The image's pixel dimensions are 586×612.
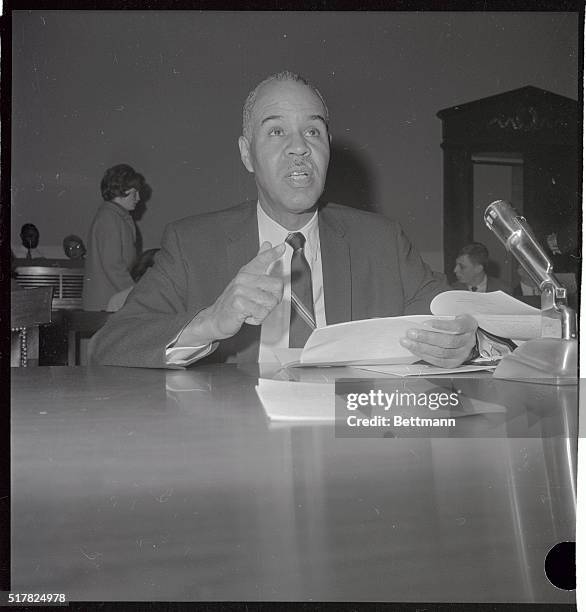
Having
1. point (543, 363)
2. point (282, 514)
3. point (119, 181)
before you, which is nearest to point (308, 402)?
point (282, 514)

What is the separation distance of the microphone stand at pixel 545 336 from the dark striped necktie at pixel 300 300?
0.31m

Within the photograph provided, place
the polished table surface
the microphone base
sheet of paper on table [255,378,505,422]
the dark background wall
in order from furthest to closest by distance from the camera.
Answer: the dark background wall
the microphone base
sheet of paper on table [255,378,505,422]
the polished table surface

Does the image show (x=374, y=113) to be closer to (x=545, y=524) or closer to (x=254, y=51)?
(x=254, y=51)

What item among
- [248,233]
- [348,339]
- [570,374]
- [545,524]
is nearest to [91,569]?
[545,524]

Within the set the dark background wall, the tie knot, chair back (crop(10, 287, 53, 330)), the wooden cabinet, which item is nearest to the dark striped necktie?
the tie knot

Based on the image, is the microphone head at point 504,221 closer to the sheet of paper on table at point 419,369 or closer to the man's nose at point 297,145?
the sheet of paper on table at point 419,369

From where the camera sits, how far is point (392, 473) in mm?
516

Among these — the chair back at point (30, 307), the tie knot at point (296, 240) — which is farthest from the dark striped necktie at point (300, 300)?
the chair back at point (30, 307)

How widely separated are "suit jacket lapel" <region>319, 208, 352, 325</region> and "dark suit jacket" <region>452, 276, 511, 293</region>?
0.58 ft

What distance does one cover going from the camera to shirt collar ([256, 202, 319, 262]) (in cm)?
111

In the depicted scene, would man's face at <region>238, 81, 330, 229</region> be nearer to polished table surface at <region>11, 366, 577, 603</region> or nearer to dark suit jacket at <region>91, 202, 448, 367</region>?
dark suit jacket at <region>91, 202, 448, 367</region>

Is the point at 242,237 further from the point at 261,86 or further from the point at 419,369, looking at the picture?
the point at 419,369

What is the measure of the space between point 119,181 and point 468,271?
0.57 meters

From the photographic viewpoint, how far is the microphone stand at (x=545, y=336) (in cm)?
82
